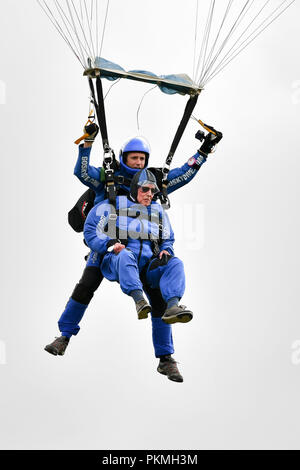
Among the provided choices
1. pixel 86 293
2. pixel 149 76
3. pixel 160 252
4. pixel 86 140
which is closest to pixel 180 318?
pixel 160 252

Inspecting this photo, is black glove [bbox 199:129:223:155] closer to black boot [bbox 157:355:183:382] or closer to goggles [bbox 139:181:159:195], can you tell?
goggles [bbox 139:181:159:195]

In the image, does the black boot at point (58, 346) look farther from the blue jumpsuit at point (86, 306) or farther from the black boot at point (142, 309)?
the black boot at point (142, 309)

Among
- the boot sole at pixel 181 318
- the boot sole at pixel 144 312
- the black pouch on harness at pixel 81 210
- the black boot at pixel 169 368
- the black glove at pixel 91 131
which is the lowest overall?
the black boot at pixel 169 368

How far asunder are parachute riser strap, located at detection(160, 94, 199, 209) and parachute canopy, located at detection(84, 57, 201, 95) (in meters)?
0.12

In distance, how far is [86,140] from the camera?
7707mm

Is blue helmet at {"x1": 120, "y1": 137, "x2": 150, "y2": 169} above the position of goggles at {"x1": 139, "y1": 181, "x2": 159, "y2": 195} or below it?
→ above

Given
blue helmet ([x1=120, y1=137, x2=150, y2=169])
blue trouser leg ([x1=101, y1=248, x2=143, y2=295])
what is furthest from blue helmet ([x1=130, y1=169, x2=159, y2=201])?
blue trouser leg ([x1=101, y1=248, x2=143, y2=295])

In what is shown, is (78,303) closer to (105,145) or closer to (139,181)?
(139,181)

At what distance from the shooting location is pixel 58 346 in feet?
26.0

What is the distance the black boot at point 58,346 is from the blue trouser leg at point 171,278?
4.32 ft

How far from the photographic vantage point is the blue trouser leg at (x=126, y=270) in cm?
709

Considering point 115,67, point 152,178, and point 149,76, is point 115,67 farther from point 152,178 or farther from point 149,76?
point 152,178

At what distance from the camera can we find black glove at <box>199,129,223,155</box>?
8.26 metres

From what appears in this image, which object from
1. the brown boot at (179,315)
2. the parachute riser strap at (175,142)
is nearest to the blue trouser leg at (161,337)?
the brown boot at (179,315)
